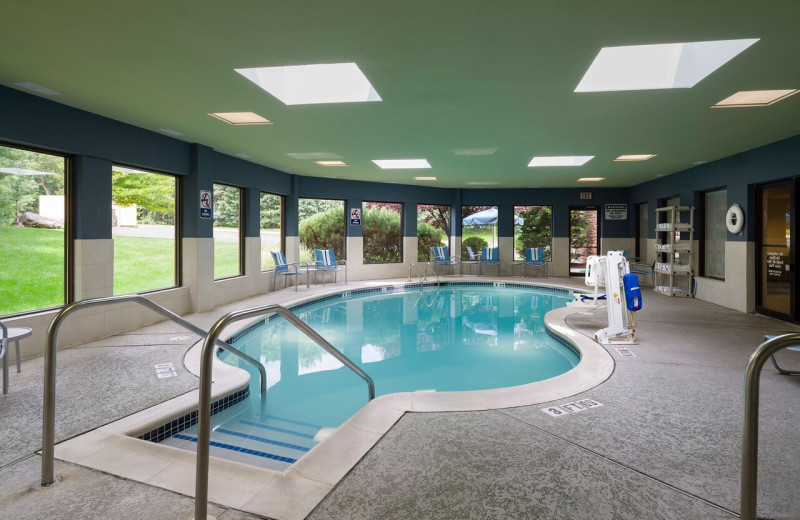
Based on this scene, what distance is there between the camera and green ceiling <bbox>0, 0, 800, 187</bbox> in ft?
8.87

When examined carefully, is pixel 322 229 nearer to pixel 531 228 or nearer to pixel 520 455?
pixel 531 228

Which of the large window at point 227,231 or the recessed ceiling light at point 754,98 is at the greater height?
the recessed ceiling light at point 754,98

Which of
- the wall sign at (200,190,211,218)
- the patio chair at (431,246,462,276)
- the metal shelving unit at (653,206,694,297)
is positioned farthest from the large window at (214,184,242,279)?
the metal shelving unit at (653,206,694,297)

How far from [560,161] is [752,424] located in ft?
24.9

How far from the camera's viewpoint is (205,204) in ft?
23.2

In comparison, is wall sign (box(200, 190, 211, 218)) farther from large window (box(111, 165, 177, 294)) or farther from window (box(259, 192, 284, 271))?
window (box(259, 192, 284, 271))

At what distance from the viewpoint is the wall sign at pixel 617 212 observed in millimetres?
12641

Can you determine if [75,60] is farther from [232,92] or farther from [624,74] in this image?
[624,74]

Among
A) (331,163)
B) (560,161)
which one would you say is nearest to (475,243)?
(560,161)

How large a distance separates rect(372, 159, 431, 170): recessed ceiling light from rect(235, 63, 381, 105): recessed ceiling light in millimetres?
3716

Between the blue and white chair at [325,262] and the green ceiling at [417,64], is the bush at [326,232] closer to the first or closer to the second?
the blue and white chair at [325,262]

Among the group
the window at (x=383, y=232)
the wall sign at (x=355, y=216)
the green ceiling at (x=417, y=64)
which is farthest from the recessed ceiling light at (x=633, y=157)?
the window at (x=383, y=232)

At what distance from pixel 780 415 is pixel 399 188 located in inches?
400

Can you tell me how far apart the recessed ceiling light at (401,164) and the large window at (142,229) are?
12.0 ft
